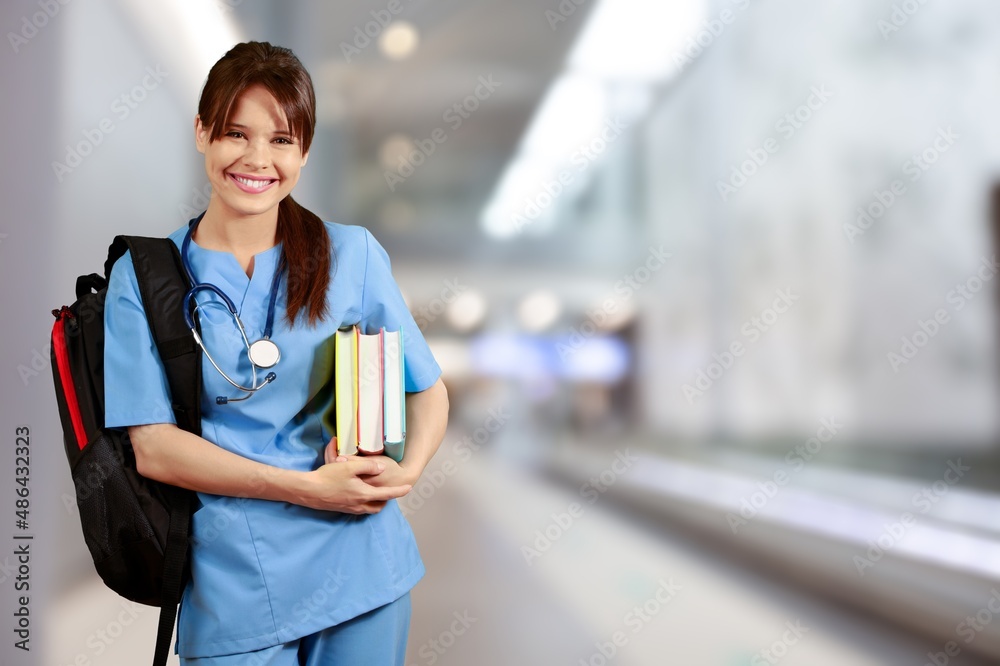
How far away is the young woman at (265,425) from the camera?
90cm

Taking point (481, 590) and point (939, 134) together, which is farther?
point (939, 134)

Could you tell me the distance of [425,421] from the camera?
3.50 feet

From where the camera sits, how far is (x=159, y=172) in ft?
5.73

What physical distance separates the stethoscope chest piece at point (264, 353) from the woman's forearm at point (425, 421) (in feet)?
0.69

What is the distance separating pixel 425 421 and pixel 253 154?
1.30 ft

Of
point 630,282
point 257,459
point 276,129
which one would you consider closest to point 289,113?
point 276,129

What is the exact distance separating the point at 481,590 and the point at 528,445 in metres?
0.70

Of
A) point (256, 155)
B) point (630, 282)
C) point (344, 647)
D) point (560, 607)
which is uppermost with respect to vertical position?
point (256, 155)

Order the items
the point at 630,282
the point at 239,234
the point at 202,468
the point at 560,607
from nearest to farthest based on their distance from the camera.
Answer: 1. the point at 202,468
2. the point at 239,234
3. the point at 560,607
4. the point at 630,282

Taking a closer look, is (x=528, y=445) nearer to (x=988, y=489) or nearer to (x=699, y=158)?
(x=699, y=158)

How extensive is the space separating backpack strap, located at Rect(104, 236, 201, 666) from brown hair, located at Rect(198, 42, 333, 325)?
122mm

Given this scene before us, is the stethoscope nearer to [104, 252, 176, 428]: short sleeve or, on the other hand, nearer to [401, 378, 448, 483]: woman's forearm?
[104, 252, 176, 428]: short sleeve

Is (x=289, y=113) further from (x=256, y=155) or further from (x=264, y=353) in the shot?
(x=264, y=353)

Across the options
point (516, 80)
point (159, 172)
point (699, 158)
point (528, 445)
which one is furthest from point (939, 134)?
point (159, 172)
